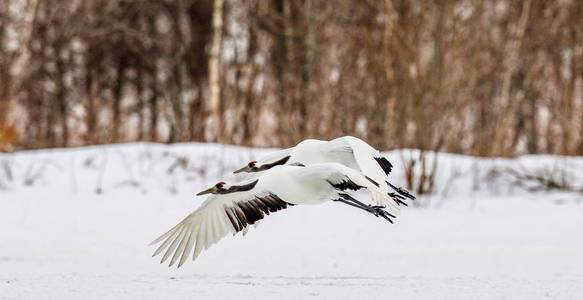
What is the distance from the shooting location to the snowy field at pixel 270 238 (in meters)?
3.48

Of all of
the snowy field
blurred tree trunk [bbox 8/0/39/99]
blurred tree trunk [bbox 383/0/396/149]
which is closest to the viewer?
the snowy field

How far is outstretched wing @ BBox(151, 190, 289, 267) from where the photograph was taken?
351 cm

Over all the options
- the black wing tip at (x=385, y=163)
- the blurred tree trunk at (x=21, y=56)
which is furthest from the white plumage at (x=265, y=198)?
the blurred tree trunk at (x=21, y=56)

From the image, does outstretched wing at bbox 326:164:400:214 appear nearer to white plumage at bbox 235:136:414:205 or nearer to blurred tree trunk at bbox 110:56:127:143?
white plumage at bbox 235:136:414:205

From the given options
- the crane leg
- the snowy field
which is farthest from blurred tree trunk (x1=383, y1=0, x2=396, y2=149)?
the crane leg

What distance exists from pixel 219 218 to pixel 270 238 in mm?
Result: 2701

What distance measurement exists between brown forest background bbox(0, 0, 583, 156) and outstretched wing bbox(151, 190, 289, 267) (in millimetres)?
5954

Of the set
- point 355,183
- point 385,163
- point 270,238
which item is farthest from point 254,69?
point 355,183

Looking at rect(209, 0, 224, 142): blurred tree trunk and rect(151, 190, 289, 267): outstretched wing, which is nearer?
rect(151, 190, 289, 267): outstretched wing

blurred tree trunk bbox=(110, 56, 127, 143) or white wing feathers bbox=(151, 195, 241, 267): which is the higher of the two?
blurred tree trunk bbox=(110, 56, 127, 143)

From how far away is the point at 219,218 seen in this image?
141 inches

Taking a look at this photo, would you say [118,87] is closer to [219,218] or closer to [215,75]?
[215,75]

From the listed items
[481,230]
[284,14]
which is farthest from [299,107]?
[481,230]

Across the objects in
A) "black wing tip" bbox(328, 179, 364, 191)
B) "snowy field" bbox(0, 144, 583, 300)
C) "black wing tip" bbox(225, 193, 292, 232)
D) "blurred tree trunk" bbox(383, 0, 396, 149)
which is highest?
"blurred tree trunk" bbox(383, 0, 396, 149)
